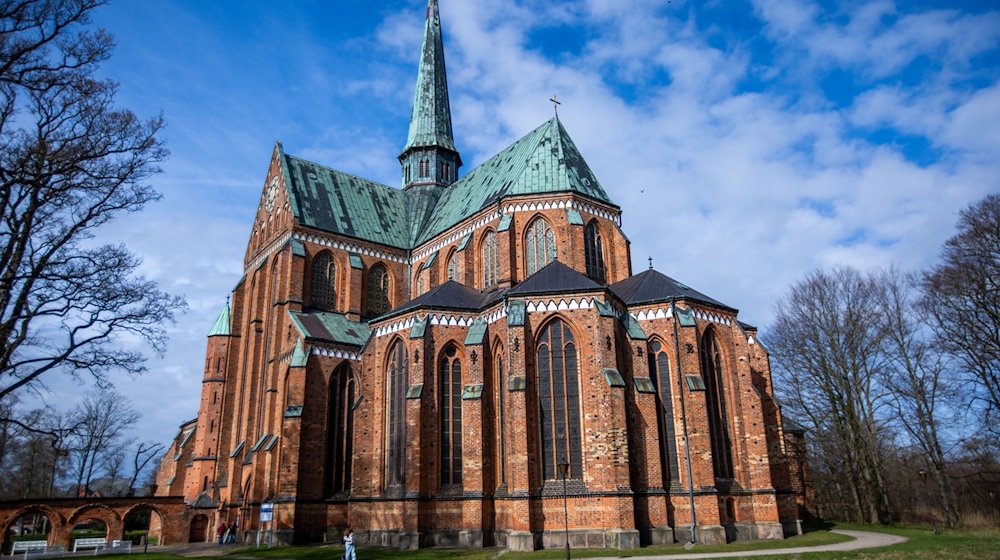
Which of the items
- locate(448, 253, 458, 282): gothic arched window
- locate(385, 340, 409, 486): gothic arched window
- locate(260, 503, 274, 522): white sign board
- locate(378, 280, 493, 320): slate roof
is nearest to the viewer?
locate(385, 340, 409, 486): gothic arched window

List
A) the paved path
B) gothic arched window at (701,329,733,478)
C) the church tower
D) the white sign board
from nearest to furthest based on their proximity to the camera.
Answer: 1. the paved path
2. gothic arched window at (701,329,733,478)
3. the white sign board
4. the church tower

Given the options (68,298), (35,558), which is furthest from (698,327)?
(35,558)

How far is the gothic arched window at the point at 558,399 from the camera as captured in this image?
2436cm

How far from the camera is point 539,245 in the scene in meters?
32.0

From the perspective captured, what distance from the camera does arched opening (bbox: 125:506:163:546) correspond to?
35.5 meters

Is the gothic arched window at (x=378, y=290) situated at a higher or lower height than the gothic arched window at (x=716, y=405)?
higher

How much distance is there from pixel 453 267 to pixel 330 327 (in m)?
6.89

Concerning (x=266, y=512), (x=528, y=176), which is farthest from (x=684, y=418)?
(x=266, y=512)

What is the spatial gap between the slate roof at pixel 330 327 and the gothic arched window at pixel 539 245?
891cm

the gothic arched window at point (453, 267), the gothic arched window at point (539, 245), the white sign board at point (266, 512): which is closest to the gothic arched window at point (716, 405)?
the gothic arched window at point (539, 245)

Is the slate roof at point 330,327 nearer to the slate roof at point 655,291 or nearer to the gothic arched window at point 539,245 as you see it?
the gothic arched window at point 539,245

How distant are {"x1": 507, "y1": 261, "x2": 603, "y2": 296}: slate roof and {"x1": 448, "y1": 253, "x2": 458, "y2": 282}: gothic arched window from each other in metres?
7.87

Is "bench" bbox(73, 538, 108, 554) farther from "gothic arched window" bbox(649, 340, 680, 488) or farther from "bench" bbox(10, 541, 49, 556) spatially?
"gothic arched window" bbox(649, 340, 680, 488)

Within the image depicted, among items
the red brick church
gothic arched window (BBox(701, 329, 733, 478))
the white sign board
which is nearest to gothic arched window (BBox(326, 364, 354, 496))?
the red brick church
